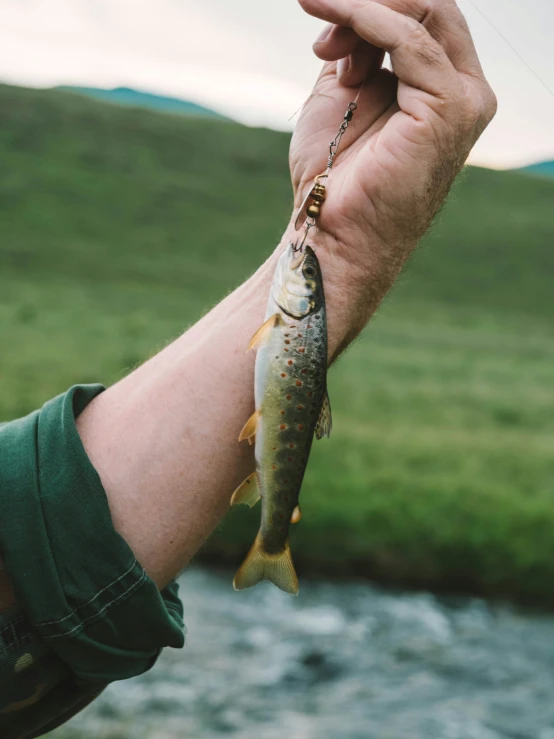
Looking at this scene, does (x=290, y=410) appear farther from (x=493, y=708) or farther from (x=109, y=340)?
(x=109, y=340)

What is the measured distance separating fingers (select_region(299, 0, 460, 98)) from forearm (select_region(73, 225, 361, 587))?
562 millimetres

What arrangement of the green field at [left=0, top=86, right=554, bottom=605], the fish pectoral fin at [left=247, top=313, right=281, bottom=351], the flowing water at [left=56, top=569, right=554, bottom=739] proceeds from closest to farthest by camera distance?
1. the fish pectoral fin at [left=247, top=313, right=281, bottom=351]
2. the flowing water at [left=56, top=569, right=554, bottom=739]
3. the green field at [left=0, top=86, right=554, bottom=605]

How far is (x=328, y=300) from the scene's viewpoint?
238 centimetres

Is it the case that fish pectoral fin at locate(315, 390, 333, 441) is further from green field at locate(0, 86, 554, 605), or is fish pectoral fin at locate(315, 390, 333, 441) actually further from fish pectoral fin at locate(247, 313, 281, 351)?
green field at locate(0, 86, 554, 605)

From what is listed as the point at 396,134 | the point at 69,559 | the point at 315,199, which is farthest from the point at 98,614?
the point at 396,134

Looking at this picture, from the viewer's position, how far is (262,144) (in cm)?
5944

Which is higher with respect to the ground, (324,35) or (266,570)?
(324,35)

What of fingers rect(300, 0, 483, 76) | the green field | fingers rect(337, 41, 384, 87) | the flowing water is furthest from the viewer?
the green field

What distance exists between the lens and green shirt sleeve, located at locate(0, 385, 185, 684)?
2.17 m

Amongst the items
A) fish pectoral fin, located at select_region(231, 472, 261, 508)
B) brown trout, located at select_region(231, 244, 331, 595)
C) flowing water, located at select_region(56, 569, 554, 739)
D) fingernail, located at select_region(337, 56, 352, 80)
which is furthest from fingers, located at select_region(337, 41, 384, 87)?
flowing water, located at select_region(56, 569, 554, 739)

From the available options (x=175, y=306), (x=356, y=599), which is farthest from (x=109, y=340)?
(x=356, y=599)

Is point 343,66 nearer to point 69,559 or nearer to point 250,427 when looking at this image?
point 250,427

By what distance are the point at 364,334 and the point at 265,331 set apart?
4.62ft

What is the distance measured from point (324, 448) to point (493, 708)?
6.87 m
